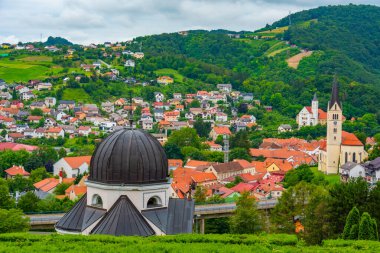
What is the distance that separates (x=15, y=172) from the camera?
233ft

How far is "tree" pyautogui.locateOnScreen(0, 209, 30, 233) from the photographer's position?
31984 millimetres

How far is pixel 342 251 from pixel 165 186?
328 inches

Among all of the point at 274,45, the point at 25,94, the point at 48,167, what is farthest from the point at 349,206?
the point at 274,45

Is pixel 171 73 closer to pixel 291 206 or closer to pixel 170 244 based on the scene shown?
pixel 291 206

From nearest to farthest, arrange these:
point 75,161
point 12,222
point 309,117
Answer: point 12,222, point 75,161, point 309,117

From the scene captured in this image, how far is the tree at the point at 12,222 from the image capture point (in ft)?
105

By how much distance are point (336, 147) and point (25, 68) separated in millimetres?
88049

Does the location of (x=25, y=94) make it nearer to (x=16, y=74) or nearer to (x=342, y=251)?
(x=16, y=74)

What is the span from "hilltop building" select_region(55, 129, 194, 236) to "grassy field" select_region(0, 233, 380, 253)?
352 centimetres

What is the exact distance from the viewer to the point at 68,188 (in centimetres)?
5731

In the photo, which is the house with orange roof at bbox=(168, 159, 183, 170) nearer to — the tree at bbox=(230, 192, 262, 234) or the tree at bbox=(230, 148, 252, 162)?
the tree at bbox=(230, 148, 252, 162)

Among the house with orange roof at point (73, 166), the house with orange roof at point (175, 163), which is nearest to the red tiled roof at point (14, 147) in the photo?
the house with orange roof at point (73, 166)

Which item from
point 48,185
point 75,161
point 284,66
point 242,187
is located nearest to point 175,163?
point 75,161

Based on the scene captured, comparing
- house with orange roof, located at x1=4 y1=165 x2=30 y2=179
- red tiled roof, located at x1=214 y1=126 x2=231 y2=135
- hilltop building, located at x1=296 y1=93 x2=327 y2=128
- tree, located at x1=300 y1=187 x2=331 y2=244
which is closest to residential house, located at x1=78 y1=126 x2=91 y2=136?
red tiled roof, located at x1=214 y1=126 x2=231 y2=135
